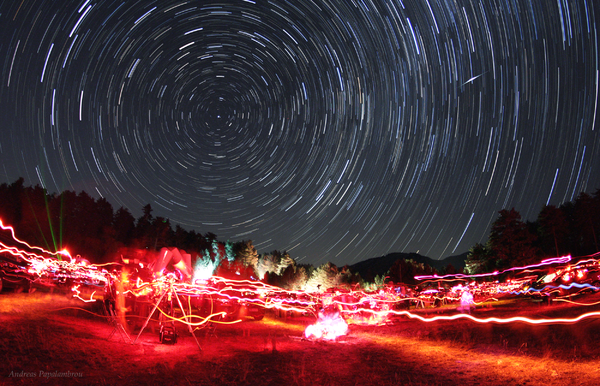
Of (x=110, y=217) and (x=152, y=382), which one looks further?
(x=110, y=217)

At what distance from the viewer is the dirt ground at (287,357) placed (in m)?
8.25

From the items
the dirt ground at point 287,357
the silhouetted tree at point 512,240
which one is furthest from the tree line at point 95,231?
the silhouetted tree at point 512,240

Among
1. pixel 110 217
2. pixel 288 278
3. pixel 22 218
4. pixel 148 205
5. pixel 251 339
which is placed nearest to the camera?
pixel 251 339

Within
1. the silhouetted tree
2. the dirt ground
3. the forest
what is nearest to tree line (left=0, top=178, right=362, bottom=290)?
the forest

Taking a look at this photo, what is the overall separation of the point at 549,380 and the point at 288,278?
76.9 metres

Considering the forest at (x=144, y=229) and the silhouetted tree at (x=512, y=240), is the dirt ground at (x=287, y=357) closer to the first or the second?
the forest at (x=144, y=229)

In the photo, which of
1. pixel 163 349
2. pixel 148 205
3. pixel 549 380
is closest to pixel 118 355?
pixel 163 349

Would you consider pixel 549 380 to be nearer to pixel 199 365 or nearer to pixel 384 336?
pixel 199 365

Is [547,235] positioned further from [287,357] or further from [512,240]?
[287,357]

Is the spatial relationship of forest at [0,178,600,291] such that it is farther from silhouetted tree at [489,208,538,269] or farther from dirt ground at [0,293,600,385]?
dirt ground at [0,293,600,385]

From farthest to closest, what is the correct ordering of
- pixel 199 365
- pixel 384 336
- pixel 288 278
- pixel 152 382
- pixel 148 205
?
pixel 288 278, pixel 148 205, pixel 384 336, pixel 199 365, pixel 152 382

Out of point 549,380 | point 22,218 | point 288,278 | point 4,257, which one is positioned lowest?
point 288,278

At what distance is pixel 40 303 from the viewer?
16.7 m

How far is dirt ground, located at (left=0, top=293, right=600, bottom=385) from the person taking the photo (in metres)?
8.25
